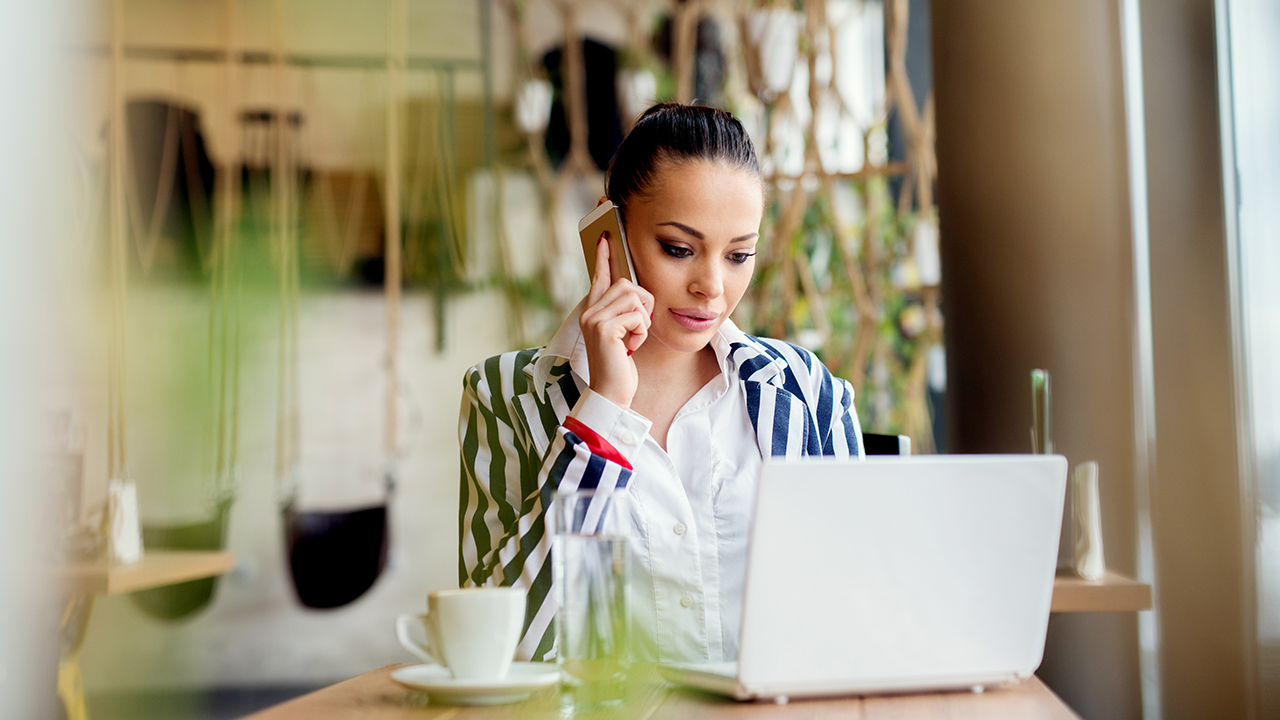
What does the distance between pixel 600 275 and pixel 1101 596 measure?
86 centimetres

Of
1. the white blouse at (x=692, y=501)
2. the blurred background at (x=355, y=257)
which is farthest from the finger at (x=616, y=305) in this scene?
the blurred background at (x=355, y=257)

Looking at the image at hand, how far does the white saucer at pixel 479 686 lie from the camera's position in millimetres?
754

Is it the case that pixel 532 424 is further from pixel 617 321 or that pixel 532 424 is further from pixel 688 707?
pixel 688 707

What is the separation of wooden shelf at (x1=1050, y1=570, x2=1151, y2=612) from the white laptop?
677 mm

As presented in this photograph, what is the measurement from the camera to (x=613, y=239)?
1.39m

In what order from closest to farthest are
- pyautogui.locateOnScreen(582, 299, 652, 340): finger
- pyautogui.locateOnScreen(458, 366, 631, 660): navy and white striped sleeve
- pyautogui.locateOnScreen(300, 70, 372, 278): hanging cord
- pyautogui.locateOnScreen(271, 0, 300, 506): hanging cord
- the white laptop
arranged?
the white laptop, pyautogui.locateOnScreen(458, 366, 631, 660): navy and white striped sleeve, pyautogui.locateOnScreen(582, 299, 652, 340): finger, pyautogui.locateOnScreen(271, 0, 300, 506): hanging cord, pyautogui.locateOnScreen(300, 70, 372, 278): hanging cord

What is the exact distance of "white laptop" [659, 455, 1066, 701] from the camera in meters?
0.72

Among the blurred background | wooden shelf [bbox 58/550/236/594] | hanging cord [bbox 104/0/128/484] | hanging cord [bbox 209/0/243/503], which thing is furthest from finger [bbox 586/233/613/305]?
hanging cord [bbox 209/0/243/503]

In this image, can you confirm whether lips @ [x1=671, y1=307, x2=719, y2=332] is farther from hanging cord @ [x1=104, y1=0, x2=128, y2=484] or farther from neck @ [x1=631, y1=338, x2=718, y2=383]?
hanging cord @ [x1=104, y1=0, x2=128, y2=484]

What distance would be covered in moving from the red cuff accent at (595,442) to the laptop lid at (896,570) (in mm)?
430

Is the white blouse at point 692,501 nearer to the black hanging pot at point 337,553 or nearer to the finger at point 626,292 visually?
the finger at point 626,292

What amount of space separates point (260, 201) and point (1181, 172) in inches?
117

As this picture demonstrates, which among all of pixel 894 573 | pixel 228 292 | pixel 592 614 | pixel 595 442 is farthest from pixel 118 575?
pixel 228 292

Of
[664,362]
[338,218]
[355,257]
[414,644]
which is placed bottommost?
[414,644]
